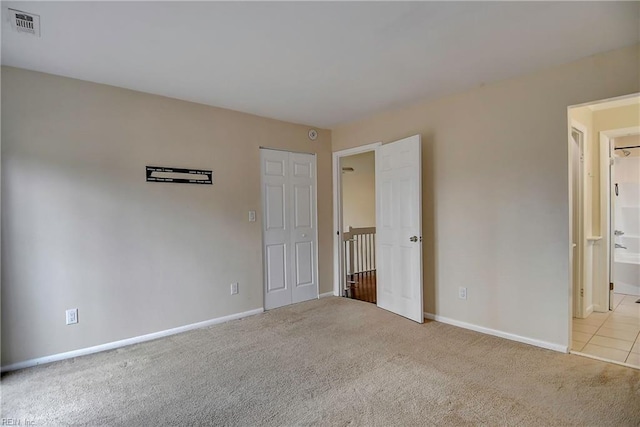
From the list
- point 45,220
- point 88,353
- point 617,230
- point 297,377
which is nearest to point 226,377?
point 297,377

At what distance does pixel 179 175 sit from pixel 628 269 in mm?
5922

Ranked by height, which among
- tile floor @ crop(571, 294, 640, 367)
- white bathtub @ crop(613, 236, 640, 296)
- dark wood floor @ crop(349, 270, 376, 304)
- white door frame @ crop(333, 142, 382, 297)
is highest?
white door frame @ crop(333, 142, 382, 297)

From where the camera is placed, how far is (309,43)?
2301 millimetres

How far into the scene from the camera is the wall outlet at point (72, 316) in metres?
2.80

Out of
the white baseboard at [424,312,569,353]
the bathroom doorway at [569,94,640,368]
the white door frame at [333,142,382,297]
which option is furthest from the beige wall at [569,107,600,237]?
the white door frame at [333,142,382,297]

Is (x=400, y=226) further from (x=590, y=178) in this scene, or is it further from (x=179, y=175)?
(x=179, y=175)

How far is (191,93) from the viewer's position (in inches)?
127

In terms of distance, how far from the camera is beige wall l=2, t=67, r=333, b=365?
262cm

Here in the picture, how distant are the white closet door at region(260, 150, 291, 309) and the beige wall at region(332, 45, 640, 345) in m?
1.66

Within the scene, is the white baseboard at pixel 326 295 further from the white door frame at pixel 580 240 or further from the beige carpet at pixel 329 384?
the white door frame at pixel 580 240

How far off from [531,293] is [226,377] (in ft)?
8.66

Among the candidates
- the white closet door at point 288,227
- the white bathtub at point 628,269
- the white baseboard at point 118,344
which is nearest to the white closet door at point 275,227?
the white closet door at point 288,227

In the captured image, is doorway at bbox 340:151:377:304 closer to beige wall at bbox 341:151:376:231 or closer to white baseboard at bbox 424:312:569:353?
beige wall at bbox 341:151:376:231

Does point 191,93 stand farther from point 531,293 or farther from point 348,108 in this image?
point 531,293
